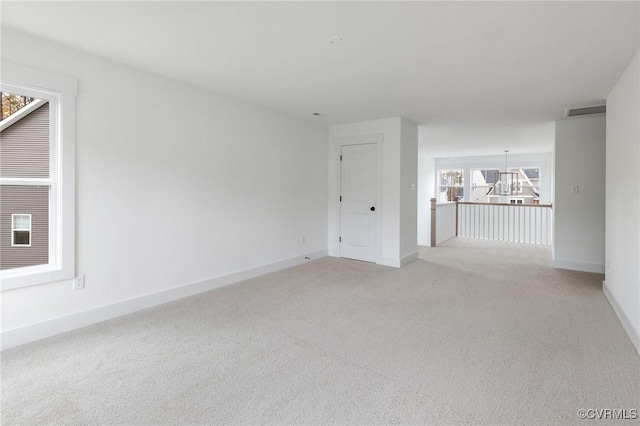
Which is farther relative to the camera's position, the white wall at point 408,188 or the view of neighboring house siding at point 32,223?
the white wall at point 408,188

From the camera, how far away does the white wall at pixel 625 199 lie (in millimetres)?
2791

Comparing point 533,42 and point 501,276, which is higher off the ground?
point 533,42

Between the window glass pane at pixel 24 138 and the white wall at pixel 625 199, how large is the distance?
4.87 metres

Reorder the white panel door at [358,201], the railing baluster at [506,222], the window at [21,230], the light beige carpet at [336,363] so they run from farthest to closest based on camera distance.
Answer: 1. the railing baluster at [506,222]
2. the white panel door at [358,201]
3. the window at [21,230]
4. the light beige carpet at [336,363]

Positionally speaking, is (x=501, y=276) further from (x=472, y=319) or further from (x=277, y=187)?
(x=277, y=187)

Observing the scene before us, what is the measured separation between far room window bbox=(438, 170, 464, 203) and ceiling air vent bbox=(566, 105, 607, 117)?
6.16 metres

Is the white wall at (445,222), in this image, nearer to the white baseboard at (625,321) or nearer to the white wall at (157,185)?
the white baseboard at (625,321)

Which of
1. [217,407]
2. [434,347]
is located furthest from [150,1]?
[434,347]

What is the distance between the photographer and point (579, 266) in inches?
205

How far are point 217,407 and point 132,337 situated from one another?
1.31m

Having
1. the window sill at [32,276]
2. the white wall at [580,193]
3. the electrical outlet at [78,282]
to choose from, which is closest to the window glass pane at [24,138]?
the window sill at [32,276]

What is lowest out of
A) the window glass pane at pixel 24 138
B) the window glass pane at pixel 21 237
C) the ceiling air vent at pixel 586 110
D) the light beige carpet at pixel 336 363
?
the light beige carpet at pixel 336 363

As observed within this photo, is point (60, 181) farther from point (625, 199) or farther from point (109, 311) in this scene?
point (625, 199)

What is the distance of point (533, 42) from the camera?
2.62 m
